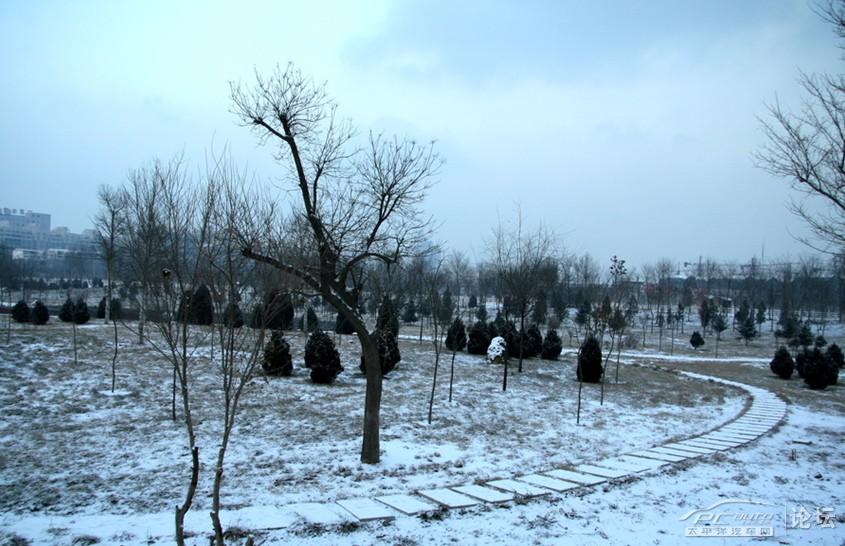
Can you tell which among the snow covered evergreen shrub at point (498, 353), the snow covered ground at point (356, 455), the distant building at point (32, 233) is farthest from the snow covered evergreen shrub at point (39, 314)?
the distant building at point (32, 233)

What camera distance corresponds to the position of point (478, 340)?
773 inches

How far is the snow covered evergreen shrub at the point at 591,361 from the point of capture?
49.8 ft

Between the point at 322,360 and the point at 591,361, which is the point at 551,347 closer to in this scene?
the point at 591,361

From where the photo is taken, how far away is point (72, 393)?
33.6 ft

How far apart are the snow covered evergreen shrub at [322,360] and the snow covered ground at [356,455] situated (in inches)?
16.0

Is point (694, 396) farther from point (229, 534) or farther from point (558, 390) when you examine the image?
point (229, 534)

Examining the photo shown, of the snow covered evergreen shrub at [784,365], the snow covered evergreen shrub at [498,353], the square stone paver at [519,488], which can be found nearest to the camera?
the square stone paver at [519,488]

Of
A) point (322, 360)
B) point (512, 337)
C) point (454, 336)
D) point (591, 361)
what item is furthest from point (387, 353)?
point (512, 337)

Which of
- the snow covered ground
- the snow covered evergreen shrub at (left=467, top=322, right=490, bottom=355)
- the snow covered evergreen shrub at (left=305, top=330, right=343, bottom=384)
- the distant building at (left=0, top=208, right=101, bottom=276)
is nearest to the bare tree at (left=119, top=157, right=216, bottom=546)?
the snow covered ground

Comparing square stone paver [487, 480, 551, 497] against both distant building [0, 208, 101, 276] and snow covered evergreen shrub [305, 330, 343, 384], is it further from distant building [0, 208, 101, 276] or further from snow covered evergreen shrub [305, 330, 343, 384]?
distant building [0, 208, 101, 276]

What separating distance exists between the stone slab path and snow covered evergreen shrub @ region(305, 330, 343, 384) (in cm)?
659

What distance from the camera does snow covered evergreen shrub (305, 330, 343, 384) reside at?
1241 cm

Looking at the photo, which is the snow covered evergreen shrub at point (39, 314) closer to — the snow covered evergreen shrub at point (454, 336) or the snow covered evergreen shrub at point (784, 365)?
the snow covered evergreen shrub at point (454, 336)

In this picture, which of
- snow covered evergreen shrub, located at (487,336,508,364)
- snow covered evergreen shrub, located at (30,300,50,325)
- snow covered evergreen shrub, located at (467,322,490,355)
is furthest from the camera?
snow covered evergreen shrub, located at (467,322,490,355)
